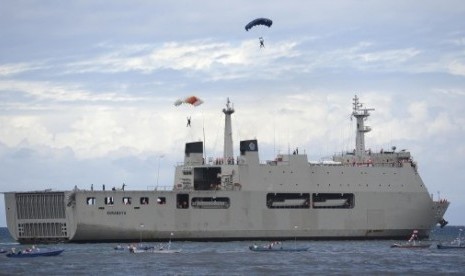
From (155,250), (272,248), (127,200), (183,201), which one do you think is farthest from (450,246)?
(127,200)

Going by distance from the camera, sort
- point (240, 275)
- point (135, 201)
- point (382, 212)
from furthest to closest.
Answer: point (382, 212)
point (135, 201)
point (240, 275)

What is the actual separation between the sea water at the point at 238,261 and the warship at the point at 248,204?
166 cm

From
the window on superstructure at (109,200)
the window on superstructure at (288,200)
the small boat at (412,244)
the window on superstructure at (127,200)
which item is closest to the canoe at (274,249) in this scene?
the window on superstructure at (288,200)

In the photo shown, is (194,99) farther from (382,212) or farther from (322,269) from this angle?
(322,269)

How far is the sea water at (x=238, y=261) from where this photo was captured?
2148 inches

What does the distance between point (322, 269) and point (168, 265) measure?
900 centimetres

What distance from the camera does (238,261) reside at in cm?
5972

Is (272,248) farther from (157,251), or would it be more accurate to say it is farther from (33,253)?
(33,253)

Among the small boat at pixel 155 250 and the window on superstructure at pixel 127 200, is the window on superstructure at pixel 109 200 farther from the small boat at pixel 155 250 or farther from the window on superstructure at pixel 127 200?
the small boat at pixel 155 250

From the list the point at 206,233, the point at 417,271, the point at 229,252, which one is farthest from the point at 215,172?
the point at 417,271

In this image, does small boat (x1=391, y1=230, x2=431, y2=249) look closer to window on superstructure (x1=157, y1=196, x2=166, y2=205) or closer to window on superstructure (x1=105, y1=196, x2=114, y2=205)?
window on superstructure (x1=157, y1=196, x2=166, y2=205)

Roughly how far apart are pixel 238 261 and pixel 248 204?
1531cm

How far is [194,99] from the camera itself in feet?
252

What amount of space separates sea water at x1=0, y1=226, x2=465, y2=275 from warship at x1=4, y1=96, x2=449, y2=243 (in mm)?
1662
